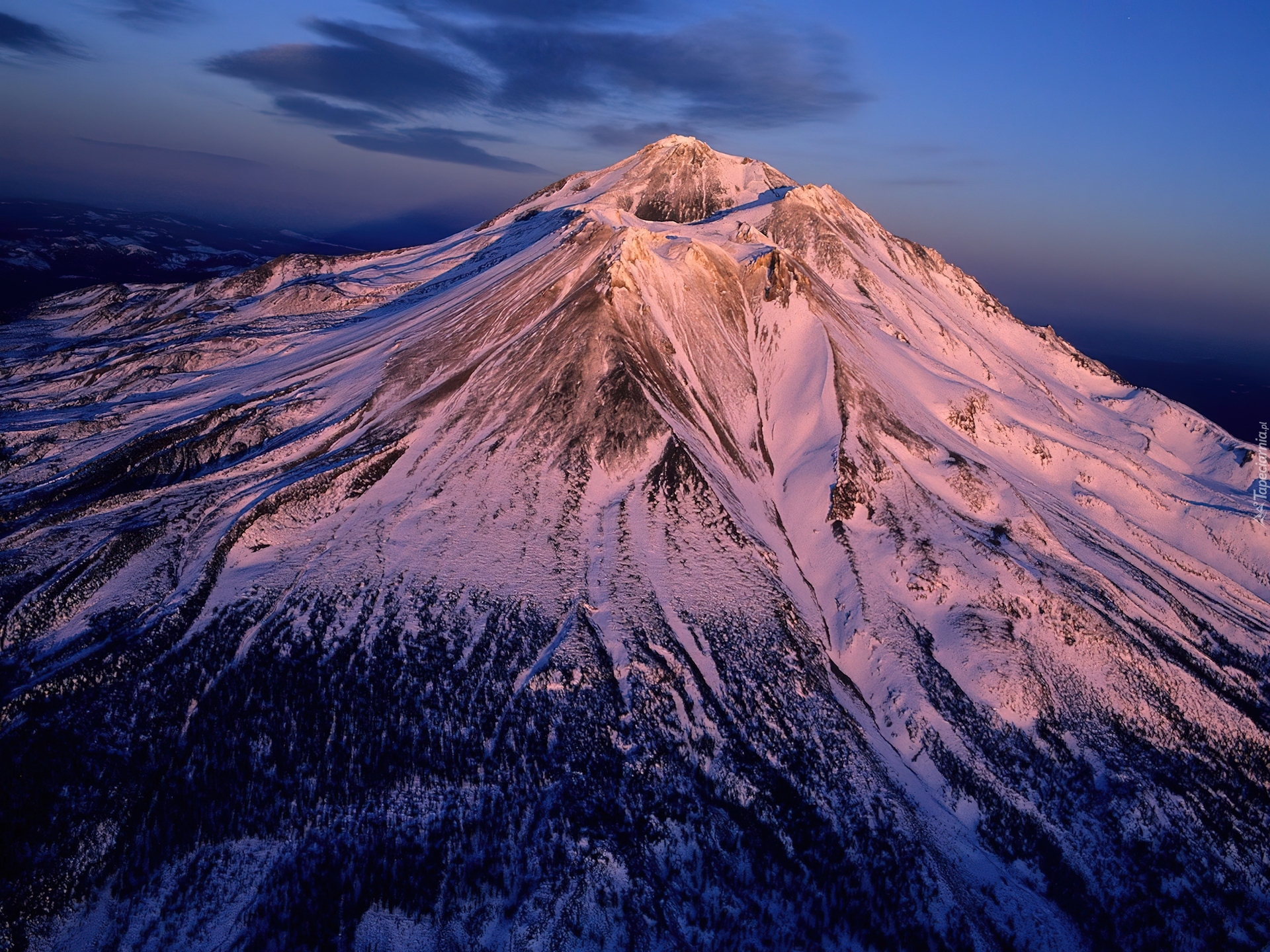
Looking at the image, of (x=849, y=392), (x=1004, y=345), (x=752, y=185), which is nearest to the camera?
(x=849, y=392)

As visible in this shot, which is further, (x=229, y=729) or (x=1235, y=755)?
(x=1235, y=755)

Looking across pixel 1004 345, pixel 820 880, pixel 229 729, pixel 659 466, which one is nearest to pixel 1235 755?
pixel 820 880

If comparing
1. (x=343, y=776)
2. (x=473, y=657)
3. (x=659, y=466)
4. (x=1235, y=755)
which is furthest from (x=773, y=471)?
(x=343, y=776)

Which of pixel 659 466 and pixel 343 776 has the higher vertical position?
pixel 659 466

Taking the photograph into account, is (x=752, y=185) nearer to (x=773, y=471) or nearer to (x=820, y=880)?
(x=773, y=471)

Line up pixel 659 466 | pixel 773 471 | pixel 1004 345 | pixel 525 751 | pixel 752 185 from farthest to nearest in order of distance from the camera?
pixel 752 185 < pixel 1004 345 < pixel 773 471 < pixel 659 466 < pixel 525 751

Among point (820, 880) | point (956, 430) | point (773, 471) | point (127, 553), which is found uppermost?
Answer: point (956, 430)

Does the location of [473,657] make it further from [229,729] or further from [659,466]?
[659,466]
